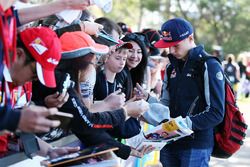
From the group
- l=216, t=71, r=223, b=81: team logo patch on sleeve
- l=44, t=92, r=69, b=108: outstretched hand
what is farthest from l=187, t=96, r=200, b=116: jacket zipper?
l=44, t=92, r=69, b=108: outstretched hand

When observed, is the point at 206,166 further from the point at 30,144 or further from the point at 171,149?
the point at 30,144

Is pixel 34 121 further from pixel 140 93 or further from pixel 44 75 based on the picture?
pixel 140 93

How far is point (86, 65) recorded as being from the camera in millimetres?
2832

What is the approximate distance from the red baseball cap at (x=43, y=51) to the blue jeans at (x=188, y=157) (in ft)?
6.29

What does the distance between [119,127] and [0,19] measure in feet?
5.04

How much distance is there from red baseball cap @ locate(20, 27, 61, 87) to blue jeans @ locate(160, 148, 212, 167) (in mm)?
1919

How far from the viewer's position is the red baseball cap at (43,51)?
2273 millimetres

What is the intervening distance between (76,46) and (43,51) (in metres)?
0.54

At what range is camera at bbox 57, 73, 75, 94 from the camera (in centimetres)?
265

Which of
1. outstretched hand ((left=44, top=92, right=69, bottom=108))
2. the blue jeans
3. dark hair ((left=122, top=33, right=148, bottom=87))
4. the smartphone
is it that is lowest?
the blue jeans

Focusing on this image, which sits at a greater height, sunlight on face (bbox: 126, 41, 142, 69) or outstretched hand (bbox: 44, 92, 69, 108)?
outstretched hand (bbox: 44, 92, 69, 108)

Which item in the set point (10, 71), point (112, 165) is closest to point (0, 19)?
point (10, 71)

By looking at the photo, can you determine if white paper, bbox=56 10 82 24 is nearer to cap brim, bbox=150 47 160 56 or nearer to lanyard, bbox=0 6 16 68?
lanyard, bbox=0 6 16 68

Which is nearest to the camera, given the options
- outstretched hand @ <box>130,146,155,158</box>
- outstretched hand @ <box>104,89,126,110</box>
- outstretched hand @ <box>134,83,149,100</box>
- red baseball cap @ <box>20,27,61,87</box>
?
red baseball cap @ <box>20,27,61,87</box>
